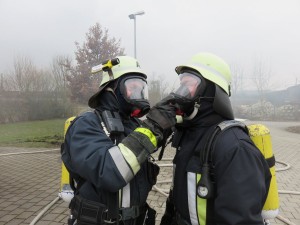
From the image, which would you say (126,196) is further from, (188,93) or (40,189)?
(40,189)

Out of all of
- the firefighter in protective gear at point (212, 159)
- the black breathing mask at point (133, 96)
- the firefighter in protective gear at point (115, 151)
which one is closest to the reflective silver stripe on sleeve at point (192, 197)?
the firefighter in protective gear at point (212, 159)

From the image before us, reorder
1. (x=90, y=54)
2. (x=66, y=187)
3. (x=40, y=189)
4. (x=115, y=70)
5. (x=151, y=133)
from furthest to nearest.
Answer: (x=90, y=54)
(x=40, y=189)
(x=66, y=187)
(x=115, y=70)
(x=151, y=133)

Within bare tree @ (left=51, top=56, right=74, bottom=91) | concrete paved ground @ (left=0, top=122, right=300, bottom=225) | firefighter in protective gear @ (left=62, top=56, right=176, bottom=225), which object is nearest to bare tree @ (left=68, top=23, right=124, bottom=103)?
bare tree @ (left=51, top=56, right=74, bottom=91)

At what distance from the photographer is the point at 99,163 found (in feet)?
5.73

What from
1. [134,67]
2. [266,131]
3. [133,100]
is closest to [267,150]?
[266,131]

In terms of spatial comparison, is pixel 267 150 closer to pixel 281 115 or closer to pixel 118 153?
pixel 118 153

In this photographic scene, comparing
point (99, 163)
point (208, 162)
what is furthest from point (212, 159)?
point (99, 163)

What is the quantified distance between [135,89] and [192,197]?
89 cm

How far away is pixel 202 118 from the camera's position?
6.31 feet

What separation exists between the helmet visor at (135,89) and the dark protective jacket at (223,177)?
0.44 meters

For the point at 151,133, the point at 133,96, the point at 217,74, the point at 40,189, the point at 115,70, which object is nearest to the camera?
the point at 151,133

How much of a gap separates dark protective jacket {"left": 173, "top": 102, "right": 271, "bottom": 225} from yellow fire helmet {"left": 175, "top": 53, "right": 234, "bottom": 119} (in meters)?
0.08

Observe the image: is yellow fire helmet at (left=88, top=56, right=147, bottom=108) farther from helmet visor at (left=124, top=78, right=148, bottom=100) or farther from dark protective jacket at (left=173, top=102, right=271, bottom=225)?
dark protective jacket at (left=173, top=102, right=271, bottom=225)

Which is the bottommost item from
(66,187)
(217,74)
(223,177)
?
(66,187)
